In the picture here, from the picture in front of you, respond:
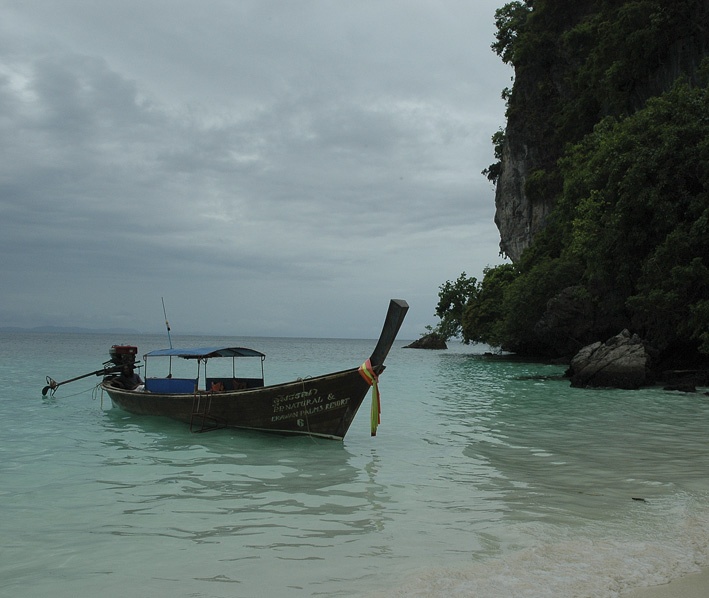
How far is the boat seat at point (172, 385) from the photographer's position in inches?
500

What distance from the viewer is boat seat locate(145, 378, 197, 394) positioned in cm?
1269

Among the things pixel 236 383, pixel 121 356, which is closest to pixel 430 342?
pixel 121 356

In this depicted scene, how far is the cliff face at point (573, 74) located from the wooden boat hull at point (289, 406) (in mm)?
21753

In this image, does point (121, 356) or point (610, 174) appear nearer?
point (121, 356)

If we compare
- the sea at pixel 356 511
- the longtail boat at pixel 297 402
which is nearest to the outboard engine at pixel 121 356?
the sea at pixel 356 511

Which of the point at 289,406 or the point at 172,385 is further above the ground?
the point at 172,385

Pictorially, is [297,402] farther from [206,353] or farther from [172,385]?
[172,385]

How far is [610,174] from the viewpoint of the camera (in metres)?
21.1

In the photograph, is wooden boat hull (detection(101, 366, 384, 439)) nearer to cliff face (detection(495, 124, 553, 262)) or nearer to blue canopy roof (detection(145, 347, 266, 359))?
blue canopy roof (detection(145, 347, 266, 359))

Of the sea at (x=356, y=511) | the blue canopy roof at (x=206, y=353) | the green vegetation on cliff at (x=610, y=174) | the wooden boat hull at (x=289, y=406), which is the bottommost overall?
the sea at (x=356, y=511)

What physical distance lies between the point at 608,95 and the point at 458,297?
91.9 ft

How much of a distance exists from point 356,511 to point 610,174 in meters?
19.2

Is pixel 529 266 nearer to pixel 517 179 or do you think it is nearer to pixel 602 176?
pixel 517 179

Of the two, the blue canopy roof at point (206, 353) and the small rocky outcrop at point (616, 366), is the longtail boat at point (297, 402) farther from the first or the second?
the small rocky outcrop at point (616, 366)
